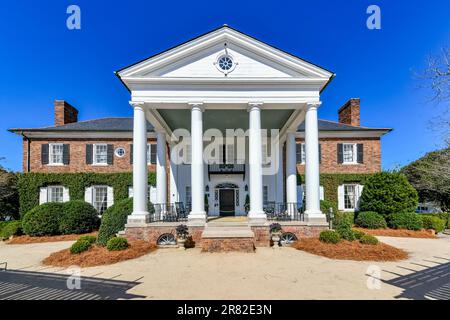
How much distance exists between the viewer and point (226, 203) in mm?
17812

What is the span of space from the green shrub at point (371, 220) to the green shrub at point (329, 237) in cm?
790

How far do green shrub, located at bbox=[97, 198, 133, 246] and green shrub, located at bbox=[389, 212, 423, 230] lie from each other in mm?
16252

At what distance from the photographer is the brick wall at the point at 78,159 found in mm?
19641

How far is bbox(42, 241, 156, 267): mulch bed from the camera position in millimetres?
8671

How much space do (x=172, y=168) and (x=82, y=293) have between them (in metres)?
11.5

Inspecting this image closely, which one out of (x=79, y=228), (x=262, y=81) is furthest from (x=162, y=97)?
(x=79, y=228)

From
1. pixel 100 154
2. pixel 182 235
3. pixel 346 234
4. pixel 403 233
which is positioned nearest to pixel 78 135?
pixel 100 154

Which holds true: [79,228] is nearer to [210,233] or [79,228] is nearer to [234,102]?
[210,233]

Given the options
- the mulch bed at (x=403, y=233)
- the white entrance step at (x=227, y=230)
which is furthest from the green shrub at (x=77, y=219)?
the mulch bed at (x=403, y=233)

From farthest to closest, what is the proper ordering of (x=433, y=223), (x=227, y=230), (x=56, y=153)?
1. (x=56, y=153)
2. (x=433, y=223)
3. (x=227, y=230)

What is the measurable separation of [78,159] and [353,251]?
19746 mm

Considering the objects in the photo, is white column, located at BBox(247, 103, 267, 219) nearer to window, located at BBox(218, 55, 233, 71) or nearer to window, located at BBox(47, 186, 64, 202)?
window, located at BBox(218, 55, 233, 71)

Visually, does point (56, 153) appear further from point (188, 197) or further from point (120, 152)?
point (188, 197)

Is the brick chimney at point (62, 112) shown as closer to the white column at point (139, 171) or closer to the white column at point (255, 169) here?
the white column at point (139, 171)
